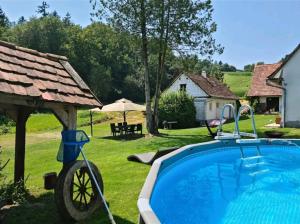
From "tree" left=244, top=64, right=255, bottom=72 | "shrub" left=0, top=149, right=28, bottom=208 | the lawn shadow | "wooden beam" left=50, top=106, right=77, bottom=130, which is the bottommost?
the lawn shadow

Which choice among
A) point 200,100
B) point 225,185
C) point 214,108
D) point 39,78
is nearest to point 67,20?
point 214,108

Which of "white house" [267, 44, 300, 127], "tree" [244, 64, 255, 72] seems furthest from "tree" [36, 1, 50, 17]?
"white house" [267, 44, 300, 127]

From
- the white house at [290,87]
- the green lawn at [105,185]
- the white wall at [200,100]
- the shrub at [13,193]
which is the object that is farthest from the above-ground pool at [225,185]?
the white wall at [200,100]

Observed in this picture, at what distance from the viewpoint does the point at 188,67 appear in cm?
2412

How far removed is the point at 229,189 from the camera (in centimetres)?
1050

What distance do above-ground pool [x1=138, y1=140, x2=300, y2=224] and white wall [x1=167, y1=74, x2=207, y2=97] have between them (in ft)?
64.0

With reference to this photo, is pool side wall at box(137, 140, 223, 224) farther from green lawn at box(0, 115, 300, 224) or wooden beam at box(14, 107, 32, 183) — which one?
wooden beam at box(14, 107, 32, 183)

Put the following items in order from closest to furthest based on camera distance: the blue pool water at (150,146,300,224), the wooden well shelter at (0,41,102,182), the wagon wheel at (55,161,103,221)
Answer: the wooden well shelter at (0,41,102,182)
the wagon wheel at (55,161,103,221)
the blue pool water at (150,146,300,224)

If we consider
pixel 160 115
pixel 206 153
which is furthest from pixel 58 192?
pixel 160 115

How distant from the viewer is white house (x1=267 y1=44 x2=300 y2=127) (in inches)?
944

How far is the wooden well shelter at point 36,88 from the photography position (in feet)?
18.2

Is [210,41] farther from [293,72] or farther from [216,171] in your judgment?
[216,171]

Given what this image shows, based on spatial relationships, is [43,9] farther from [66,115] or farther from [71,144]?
[71,144]

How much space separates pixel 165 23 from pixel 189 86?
48.9 ft
